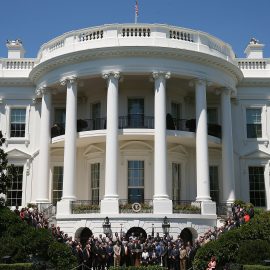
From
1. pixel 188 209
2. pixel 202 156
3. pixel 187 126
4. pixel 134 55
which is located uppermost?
pixel 134 55

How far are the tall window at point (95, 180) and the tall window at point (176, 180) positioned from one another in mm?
4577

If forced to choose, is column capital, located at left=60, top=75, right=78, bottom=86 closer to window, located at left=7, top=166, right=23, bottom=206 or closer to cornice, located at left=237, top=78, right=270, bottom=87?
window, located at left=7, top=166, right=23, bottom=206

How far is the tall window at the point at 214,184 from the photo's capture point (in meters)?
32.3

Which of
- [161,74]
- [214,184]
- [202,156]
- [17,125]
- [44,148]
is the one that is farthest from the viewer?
[17,125]

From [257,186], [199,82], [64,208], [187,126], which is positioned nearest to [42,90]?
[64,208]

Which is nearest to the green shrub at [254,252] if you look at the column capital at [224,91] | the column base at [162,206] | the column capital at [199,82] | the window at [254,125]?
the column base at [162,206]

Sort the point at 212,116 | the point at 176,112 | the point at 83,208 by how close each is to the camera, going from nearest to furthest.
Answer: the point at 83,208 < the point at 176,112 < the point at 212,116

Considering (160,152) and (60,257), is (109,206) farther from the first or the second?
(60,257)

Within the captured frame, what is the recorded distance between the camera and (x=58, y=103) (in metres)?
33.4

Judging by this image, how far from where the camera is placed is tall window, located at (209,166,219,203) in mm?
32344

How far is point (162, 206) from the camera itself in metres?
26.5

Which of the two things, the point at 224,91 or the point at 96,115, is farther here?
the point at 96,115

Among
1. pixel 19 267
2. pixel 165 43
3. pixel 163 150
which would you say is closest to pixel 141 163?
pixel 163 150

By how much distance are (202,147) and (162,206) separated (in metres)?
4.36
